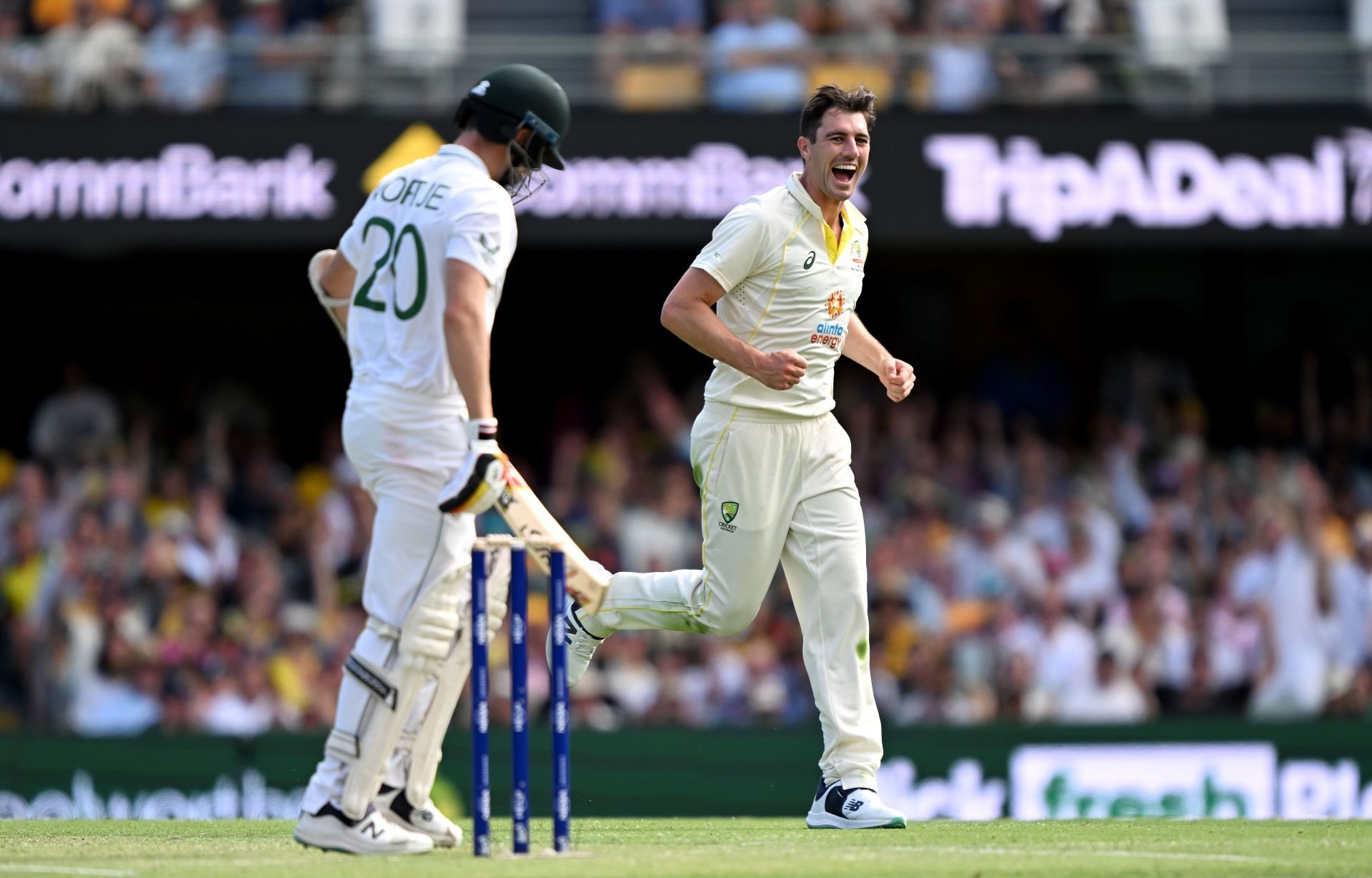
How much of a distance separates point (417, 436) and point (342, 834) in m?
1.18

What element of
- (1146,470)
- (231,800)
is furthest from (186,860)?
(1146,470)

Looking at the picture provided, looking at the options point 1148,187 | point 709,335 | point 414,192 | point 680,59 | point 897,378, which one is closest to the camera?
point 414,192

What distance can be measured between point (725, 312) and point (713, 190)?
6.20m

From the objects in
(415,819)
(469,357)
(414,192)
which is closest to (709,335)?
(414,192)

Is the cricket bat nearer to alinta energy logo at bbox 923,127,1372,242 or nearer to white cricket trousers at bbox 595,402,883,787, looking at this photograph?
white cricket trousers at bbox 595,402,883,787

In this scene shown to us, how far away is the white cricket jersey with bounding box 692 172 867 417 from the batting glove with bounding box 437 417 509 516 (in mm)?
1667

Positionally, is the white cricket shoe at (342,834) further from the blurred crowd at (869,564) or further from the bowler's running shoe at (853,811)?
the blurred crowd at (869,564)

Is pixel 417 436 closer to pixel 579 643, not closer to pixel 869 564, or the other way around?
pixel 579 643

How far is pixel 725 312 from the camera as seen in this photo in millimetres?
7078

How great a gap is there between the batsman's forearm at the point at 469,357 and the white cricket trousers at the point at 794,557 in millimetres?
1630

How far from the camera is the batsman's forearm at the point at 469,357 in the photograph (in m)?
5.47

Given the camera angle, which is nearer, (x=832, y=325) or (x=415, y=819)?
(x=415, y=819)

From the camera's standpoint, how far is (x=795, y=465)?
6984 millimetres

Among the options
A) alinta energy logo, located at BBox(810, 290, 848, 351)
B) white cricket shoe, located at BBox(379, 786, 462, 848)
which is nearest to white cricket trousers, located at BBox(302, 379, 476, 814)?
white cricket shoe, located at BBox(379, 786, 462, 848)
